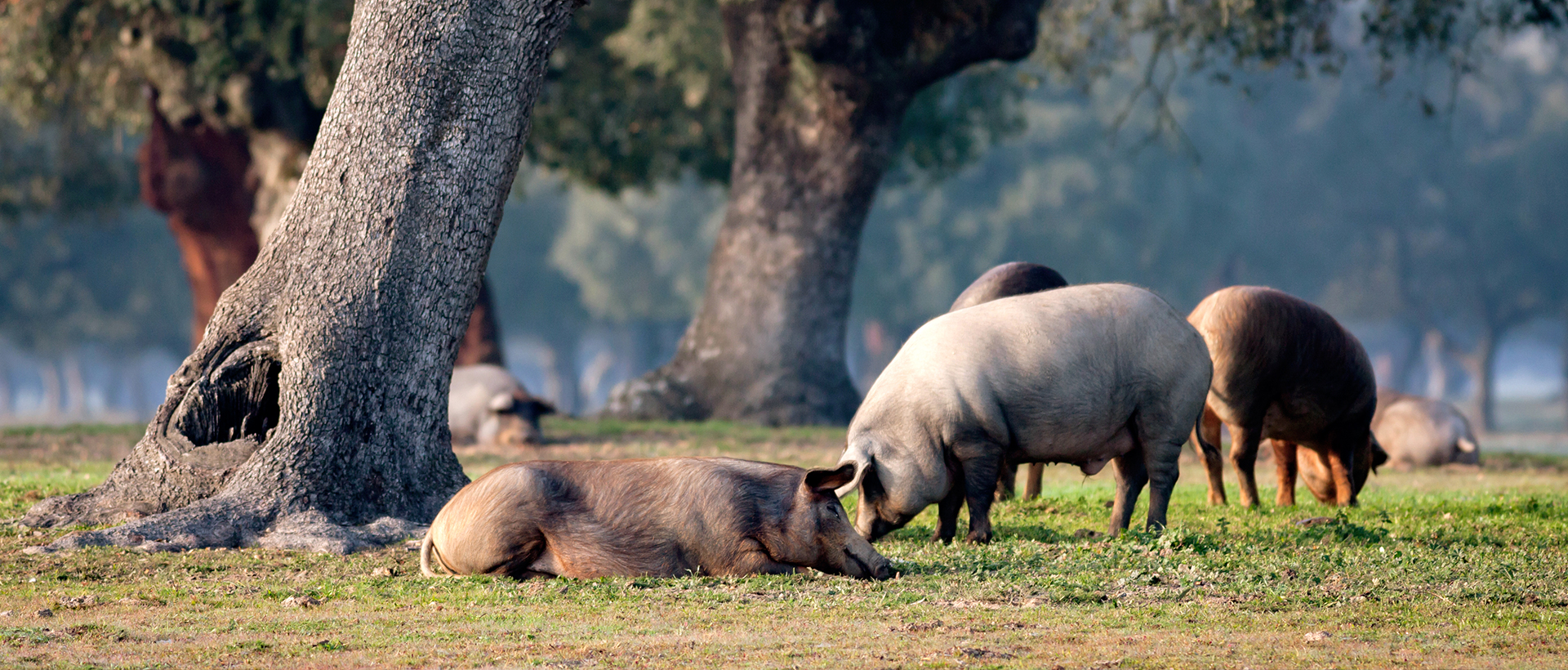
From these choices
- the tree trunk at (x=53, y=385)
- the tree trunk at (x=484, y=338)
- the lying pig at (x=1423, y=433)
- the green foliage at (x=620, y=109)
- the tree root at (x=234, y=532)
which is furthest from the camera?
the tree trunk at (x=53, y=385)

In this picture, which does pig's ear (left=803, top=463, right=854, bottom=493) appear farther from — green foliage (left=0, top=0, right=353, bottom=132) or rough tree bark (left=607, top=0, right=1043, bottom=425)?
green foliage (left=0, top=0, right=353, bottom=132)

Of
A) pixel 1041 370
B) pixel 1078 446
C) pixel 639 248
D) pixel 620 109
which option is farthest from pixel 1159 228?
pixel 1041 370

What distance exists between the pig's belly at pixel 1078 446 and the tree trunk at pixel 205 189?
19.2 metres

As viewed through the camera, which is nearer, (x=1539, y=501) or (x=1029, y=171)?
(x=1539, y=501)

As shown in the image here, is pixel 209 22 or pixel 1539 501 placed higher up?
pixel 209 22

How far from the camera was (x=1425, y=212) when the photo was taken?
51.9 meters

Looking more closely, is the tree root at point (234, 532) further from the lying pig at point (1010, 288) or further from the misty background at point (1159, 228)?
the misty background at point (1159, 228)

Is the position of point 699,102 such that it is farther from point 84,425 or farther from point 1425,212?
point 1425,212

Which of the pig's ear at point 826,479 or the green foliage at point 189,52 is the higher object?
the green foliage at point 189,52

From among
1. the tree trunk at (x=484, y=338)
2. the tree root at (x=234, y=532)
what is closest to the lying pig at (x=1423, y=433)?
the tree root at (x=234, y=532)

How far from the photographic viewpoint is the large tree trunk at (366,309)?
29.2 ft

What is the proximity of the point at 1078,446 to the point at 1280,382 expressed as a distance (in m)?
2.67

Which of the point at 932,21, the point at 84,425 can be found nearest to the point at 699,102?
the point at 932,21

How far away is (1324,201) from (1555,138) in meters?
7.83
